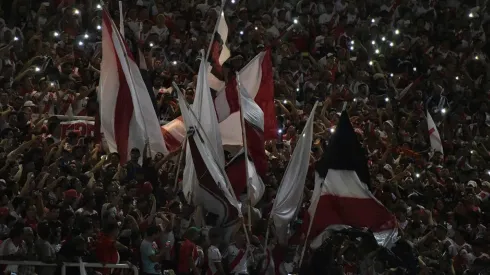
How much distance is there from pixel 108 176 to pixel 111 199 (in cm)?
85

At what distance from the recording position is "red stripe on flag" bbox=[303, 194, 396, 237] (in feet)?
61.6

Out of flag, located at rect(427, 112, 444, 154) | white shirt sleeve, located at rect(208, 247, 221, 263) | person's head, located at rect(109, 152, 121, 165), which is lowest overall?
flag, located at rect(427, 112, 444, 154)

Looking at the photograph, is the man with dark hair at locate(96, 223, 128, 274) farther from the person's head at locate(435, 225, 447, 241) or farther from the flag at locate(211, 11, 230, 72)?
the flag at locate(211, 11, 230, 72)

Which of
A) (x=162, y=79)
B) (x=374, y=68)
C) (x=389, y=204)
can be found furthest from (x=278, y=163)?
(x=374, y=68)

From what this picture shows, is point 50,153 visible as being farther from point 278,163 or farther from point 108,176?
point 278,163

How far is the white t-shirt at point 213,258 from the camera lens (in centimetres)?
1834

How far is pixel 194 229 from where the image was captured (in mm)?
18328

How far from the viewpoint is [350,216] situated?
18.8 meters

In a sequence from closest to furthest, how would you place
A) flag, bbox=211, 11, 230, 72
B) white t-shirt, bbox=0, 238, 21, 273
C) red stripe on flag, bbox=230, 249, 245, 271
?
white t-shirt, bbox=0, 238, 21, 273 < red stripe on flag, bbox=230, 249, 245, 271 < flag, bbox=211, 11, 230, 72

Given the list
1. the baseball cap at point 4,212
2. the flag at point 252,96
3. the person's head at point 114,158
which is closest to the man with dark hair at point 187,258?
the baseball cap at point 4,212

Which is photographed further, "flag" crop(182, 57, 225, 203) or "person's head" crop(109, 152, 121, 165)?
"person's head" crop(109, 152, 121, 165)

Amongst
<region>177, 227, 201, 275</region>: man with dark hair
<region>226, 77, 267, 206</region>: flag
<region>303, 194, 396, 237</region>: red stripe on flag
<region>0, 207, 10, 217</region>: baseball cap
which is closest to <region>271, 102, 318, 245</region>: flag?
<region>226, 77, 267, 206</region>: flag

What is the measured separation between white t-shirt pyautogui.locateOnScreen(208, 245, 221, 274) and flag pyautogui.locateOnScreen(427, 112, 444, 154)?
270 inches

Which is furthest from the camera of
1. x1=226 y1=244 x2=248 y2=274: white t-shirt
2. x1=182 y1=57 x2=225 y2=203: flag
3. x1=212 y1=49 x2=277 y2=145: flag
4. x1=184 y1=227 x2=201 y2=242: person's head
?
x1=212 y1=49 x2=277 y2=145: flag
